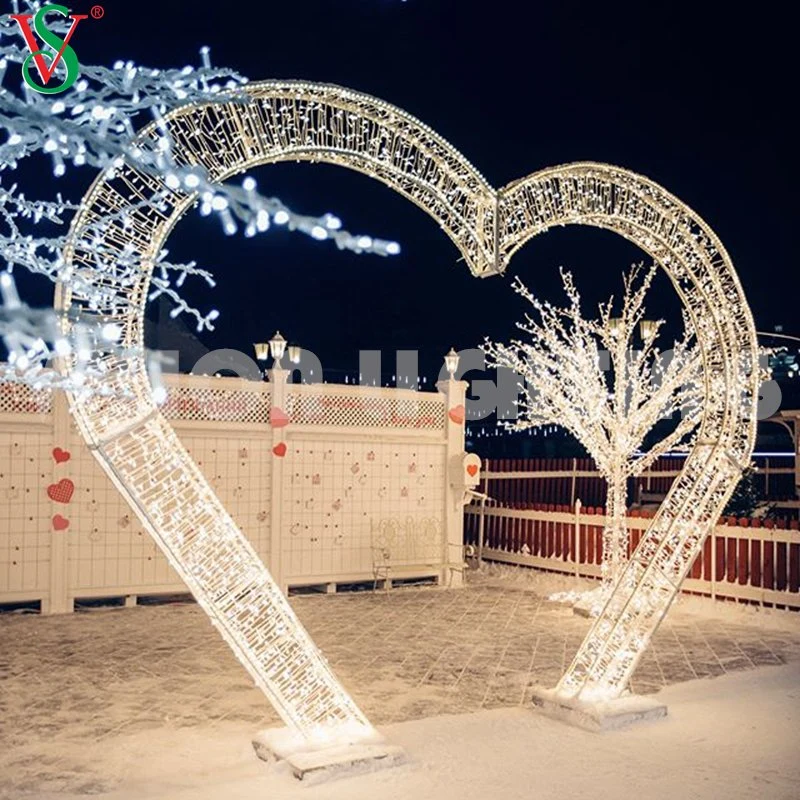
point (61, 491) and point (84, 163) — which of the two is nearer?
point (84, 163)

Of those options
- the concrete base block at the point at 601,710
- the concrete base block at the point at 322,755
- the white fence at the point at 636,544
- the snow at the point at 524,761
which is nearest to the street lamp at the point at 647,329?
the white fence at the point at 636,544

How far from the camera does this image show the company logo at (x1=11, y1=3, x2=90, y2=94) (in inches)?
129

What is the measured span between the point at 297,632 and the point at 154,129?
2641 millimetres

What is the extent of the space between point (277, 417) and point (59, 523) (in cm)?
275

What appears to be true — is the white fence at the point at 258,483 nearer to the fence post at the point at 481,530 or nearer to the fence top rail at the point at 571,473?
the fence post at the point at 481,530

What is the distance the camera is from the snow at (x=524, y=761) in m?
4.33

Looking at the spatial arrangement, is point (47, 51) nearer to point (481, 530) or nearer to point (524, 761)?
point (524, 761)

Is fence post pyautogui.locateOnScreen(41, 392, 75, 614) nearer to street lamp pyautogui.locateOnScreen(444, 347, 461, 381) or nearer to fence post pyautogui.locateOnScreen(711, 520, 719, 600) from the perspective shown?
street lamp pyautogui.locateOnScreen(444, 347, 461, 381)

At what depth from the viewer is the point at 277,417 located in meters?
10.8

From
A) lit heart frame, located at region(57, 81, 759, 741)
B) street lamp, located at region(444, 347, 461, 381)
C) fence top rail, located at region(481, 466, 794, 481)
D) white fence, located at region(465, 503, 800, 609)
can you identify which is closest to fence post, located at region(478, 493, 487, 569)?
white fence, located at region(465, 503, 800, 609)

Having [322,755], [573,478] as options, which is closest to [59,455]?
[322,755]

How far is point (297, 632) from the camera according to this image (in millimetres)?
4688

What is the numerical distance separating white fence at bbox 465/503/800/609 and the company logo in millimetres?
A: 8580

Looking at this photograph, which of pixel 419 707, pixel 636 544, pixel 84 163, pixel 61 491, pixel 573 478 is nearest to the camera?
pixel 84 163
